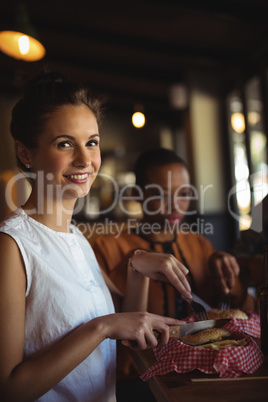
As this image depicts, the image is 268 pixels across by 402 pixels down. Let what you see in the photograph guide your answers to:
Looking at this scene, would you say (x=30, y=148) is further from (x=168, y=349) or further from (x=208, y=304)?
(x=208, y=304)

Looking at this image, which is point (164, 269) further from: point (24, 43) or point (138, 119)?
point (24, 43)

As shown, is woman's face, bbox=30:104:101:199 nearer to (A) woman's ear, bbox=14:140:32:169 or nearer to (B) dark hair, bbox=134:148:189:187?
(A) woman's ear, bbox=14:140:32:169

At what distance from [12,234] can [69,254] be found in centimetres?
17

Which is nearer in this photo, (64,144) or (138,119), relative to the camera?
(64,144)

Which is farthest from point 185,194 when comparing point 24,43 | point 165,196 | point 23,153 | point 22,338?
point 24,43

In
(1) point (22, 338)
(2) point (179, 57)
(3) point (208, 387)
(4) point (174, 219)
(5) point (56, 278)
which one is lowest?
(3) point (208, 387)

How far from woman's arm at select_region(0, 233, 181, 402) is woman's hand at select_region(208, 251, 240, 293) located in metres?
0.50

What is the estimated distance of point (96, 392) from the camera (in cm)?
77

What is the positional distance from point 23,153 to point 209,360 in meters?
0.62

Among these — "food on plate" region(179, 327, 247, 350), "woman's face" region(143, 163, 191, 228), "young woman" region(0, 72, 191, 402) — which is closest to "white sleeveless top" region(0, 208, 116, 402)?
"young woman" region(0, 72, 191, 402)

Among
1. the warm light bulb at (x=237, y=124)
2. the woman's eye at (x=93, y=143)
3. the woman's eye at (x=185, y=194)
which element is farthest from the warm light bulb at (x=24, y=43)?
the woman's eye at (x=93, y=143)

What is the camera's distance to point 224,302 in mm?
1126

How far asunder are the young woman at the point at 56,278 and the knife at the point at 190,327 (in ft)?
0.06

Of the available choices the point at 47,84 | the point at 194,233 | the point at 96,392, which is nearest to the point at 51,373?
the point at 96,392
